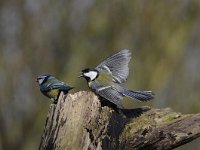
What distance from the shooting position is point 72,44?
870cm

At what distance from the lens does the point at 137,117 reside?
3.88 m

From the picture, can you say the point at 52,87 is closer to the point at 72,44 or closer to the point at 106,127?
the point at 106,127

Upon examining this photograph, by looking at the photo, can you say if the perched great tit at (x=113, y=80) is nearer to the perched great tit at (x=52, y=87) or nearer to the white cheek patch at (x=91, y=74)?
the white cheek patch at (x=91, y=74)

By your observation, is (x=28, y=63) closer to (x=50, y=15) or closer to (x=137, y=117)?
(x=50, y=15)

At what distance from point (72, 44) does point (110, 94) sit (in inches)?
194

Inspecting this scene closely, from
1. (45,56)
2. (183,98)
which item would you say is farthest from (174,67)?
(45,56)

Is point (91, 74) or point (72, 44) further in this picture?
point (72, 44)

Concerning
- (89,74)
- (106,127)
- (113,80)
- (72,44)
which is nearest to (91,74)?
(89,74)

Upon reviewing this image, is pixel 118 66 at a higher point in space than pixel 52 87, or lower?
higher

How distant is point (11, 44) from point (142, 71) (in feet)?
5.43

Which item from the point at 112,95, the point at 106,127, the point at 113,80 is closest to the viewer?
the point at 106,127

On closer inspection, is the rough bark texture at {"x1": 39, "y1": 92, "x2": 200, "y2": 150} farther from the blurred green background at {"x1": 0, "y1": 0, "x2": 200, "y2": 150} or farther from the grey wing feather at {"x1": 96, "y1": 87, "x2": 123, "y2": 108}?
the blurred green background at {"x1": 0, "y1": 0, "x2": 200, "y2": 150}

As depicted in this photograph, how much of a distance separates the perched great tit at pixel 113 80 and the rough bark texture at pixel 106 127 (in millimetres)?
104

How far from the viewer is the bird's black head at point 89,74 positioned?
13.0ft
